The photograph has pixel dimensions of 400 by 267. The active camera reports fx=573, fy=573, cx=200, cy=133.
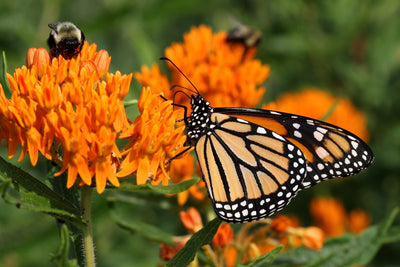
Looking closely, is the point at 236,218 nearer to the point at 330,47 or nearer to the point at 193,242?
the point at 193,242

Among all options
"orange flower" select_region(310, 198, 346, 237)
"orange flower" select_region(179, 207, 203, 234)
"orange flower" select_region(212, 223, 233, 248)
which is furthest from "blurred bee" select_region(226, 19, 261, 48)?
"orange flower" select_region(310, 198, 346, 237)

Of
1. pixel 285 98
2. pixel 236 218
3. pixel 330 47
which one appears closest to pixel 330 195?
pixel 285 98

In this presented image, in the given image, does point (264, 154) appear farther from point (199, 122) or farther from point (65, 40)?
point (65, 40)

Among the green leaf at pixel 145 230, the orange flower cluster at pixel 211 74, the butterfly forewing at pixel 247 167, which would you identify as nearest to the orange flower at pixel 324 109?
the orange flower cluster at pixel 211 74

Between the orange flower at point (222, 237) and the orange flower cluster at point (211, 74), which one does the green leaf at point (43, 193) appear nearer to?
the orange flower at point (222, 237)

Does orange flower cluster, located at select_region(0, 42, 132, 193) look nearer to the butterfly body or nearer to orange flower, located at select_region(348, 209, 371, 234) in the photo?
the butterfly body

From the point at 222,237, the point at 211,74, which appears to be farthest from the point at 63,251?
the point at 211,74
